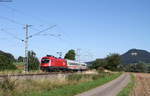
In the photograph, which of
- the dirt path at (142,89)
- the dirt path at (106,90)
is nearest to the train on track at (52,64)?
the dirt path at (142,89)

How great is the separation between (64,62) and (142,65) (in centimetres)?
9889

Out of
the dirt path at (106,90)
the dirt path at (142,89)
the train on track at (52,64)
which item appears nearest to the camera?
the dirt path at (106,90)

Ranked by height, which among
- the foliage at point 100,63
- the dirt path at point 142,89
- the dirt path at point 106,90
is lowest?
the dirt path at point 142,89

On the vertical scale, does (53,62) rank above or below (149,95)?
above

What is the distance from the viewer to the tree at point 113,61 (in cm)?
13525

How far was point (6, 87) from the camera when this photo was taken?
18641mm

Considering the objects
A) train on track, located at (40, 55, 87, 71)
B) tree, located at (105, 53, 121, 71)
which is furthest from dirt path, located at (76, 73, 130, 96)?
tree, located at (105, 53, 121, 71)

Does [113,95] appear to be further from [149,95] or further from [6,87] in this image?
[6,87]

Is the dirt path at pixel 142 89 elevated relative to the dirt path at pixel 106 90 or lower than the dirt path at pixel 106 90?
lower

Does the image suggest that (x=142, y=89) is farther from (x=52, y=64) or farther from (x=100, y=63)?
(x=100, y=63)

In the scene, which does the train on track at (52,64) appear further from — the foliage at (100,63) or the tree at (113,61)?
the tree at (113,61)

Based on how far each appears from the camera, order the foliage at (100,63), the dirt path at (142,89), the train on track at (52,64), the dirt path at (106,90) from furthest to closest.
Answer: the foliage at (100,63), the train on track at (52,64), the dirt path at (142,89), the dirt path at (106,90)

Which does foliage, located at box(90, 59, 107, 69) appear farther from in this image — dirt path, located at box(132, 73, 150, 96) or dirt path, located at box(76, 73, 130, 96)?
dirt path, located at box(76, 73, 130, 96)

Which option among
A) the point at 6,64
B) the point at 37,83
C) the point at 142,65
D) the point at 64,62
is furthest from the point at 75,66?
the point at 142,65
